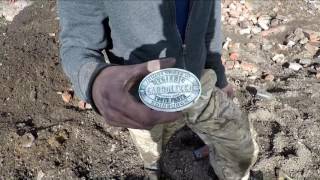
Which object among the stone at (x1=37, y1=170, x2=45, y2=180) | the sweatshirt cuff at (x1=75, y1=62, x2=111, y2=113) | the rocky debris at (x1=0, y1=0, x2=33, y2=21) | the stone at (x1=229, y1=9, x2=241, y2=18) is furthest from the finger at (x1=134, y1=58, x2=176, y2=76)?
the rocky debris at (x1=0, y1=0, x2=33, y2=21)

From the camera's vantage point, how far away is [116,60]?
1964mm

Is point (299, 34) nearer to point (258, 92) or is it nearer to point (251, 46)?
point (251, 46)

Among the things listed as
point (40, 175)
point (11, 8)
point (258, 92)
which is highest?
point (258, 92)

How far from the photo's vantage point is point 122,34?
5.66 ft

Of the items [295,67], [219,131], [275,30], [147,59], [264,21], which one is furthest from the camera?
[264,21]

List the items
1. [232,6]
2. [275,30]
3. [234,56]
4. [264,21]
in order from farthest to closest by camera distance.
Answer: [232,6], [264,21], [275,30], [234,56]

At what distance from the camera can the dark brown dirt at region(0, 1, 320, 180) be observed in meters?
2.89

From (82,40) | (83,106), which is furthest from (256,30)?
(82,40)

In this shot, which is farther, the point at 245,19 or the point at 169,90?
the point at 245,19

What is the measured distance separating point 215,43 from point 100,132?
1.28 meters

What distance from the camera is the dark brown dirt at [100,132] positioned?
2.89 meters

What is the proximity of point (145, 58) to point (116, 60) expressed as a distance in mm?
211

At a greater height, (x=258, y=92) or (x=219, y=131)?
(x=219, y=131)

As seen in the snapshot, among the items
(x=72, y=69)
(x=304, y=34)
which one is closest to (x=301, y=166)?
(x=304, y=34)
